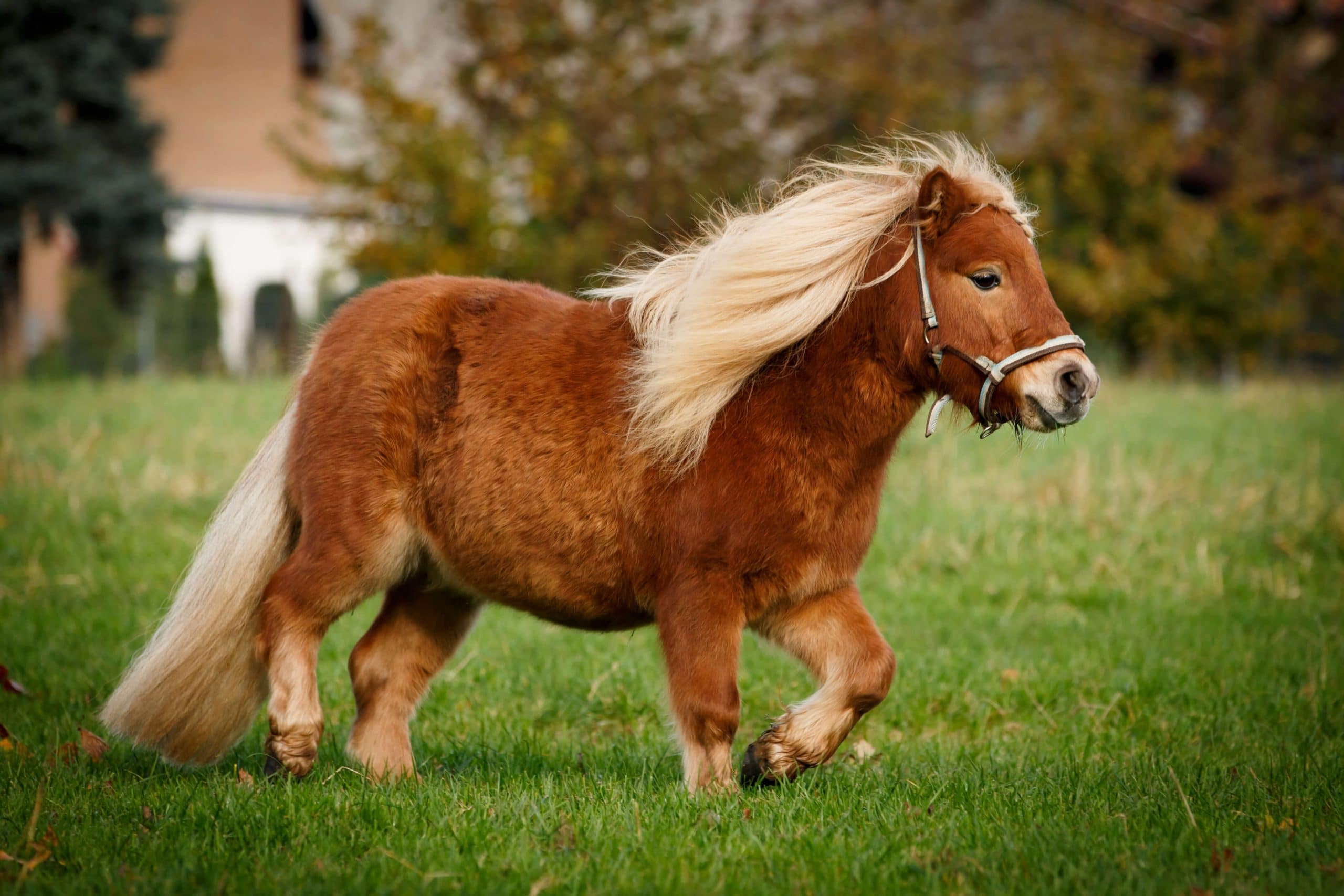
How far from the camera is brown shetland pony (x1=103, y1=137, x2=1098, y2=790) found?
4293 millimetres

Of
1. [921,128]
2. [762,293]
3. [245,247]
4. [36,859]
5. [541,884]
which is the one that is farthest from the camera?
[245,247]

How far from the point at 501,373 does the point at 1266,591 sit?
210 inches

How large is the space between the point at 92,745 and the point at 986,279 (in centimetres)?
365

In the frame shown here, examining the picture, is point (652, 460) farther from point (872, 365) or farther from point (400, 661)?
point (400, 661)

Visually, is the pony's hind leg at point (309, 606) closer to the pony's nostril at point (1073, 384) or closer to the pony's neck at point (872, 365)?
the pony's neck at point (872, 365)

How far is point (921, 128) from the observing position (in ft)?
74.7

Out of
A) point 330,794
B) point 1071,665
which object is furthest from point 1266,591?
point 330,794

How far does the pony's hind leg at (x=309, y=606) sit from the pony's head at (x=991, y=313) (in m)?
2.05

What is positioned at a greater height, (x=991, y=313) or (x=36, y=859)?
(x=991, y=313)

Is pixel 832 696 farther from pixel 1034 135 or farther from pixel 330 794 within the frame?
pixel 1034 135

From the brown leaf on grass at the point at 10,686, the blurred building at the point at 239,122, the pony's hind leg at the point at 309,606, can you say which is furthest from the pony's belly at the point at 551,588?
the blurred building at the point at 239,122

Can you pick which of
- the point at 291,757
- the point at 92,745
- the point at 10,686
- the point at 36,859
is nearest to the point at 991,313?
the point at 291,757

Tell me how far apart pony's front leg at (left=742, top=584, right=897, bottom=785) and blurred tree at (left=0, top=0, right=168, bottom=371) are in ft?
77.2

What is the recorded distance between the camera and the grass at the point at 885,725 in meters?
3.64
